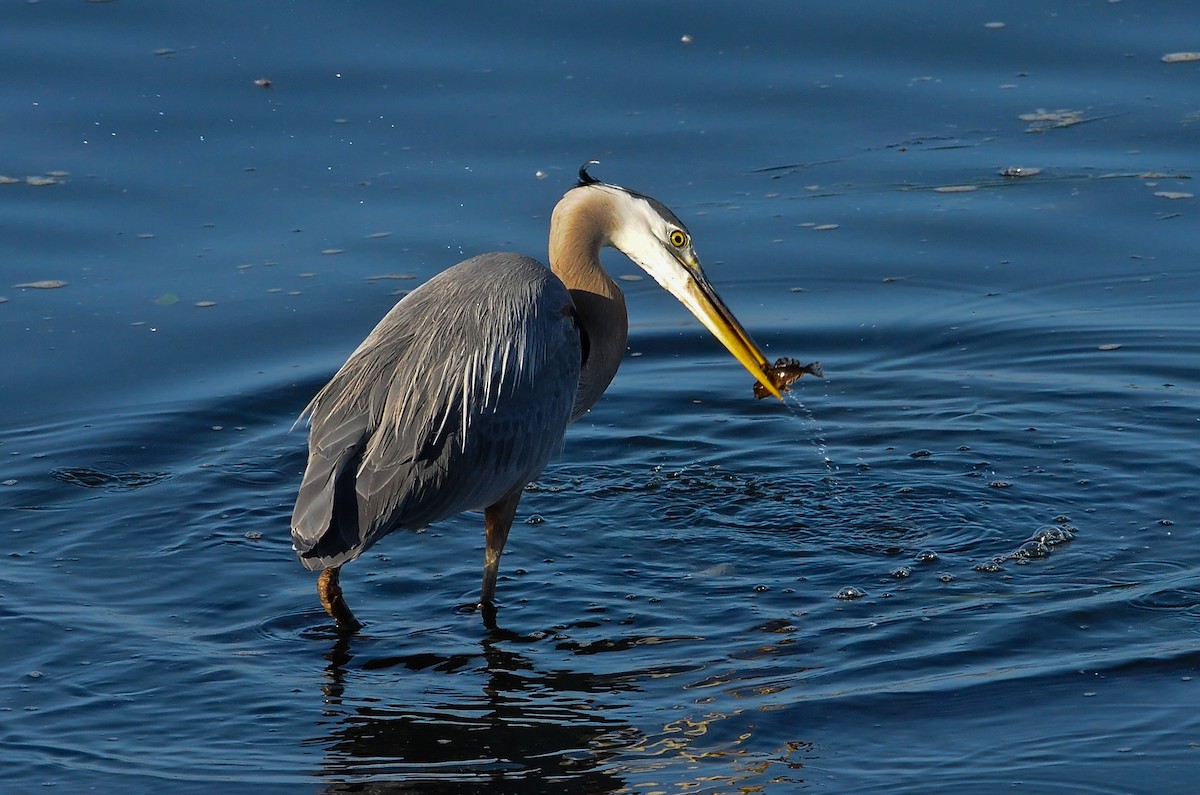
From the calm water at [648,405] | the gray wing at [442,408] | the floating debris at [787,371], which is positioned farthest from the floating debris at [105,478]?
the floating debris at [787,371]

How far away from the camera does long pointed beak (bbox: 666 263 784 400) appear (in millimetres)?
7652

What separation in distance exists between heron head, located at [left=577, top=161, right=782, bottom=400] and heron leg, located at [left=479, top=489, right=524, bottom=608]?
1.26 meters

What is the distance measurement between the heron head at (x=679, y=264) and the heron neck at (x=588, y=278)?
0.32ft

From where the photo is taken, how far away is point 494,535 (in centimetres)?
707

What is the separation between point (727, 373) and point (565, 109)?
3086 mm

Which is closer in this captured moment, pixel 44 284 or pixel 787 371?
pixel 787 371

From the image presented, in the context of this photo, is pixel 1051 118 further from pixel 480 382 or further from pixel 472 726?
pixel 472 726

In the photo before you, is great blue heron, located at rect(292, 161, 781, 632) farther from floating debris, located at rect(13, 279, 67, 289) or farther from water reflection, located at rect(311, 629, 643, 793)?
floating debris, located at rect(13, 279, 67, 289)

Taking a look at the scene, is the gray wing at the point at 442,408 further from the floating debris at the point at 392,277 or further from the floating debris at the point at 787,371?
the floating debris at the point at 392,277

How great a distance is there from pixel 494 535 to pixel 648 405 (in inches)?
79.0

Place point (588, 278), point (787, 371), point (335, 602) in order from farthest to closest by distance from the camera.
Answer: point (588, 278) → point (787, 371) → point (335, 602)

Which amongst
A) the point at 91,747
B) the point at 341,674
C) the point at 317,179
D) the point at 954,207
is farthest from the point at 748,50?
the point at 91,747

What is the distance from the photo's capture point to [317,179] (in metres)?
11.0

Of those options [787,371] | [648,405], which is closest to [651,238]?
[787,371]
